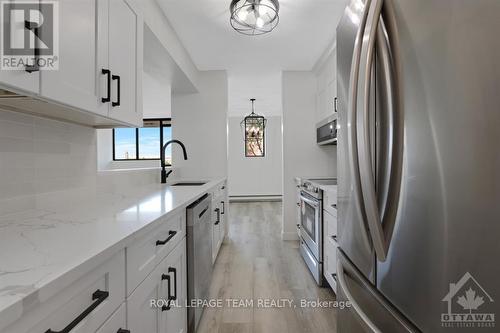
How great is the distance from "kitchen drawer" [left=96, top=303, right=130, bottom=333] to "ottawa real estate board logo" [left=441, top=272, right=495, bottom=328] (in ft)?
2.62

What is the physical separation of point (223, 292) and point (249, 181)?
5194 mm

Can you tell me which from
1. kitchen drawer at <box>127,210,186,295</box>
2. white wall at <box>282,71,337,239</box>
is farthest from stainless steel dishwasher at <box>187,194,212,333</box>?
white wall at <box>282,71,337,239</box>

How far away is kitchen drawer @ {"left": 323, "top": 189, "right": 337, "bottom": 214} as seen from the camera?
195 cm

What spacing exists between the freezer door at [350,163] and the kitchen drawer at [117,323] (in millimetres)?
758

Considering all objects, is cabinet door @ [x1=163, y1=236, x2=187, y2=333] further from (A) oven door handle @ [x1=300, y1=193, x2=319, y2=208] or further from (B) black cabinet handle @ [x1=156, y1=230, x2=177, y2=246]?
(A) oven door handle @ [x1=300, y1=193, x2=319, y2=208]

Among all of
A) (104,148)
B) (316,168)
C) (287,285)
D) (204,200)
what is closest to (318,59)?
(316,168)

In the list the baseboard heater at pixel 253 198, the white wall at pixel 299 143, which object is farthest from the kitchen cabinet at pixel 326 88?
the baseboard heater at pixel 253 198

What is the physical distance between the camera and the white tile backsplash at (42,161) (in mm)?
1054

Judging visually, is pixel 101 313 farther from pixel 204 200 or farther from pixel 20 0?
pixel 204 200

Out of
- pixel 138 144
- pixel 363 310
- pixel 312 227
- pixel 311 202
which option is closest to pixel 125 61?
pixel 363 310

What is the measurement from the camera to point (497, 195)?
46 centimetres

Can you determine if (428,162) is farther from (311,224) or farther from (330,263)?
(311,224)

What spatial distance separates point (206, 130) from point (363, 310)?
324 cm

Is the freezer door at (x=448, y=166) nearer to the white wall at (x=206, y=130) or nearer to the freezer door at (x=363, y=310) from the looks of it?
the freezer door at (x=363, y=310)
